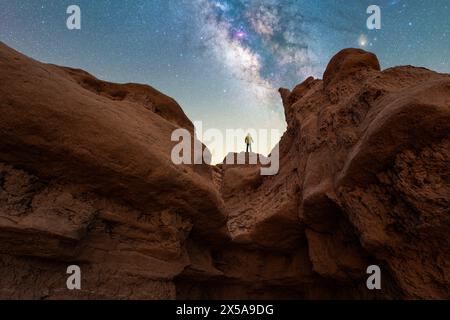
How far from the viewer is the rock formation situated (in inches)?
144

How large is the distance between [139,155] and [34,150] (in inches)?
54.5

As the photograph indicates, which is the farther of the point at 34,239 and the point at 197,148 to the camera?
the point at 197,148

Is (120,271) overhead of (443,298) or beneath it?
overhead

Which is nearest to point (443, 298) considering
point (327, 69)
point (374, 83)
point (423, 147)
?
point (423, 147)

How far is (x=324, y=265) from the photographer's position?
20.8 ft

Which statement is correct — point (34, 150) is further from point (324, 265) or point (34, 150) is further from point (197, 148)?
point (324, 265)

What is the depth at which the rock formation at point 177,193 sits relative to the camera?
12.0ft

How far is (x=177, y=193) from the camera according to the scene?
5031 mm

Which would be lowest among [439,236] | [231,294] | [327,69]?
[231,294]

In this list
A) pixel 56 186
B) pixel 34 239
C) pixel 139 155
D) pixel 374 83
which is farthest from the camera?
pixel 374 83

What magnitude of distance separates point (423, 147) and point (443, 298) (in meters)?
2.33
